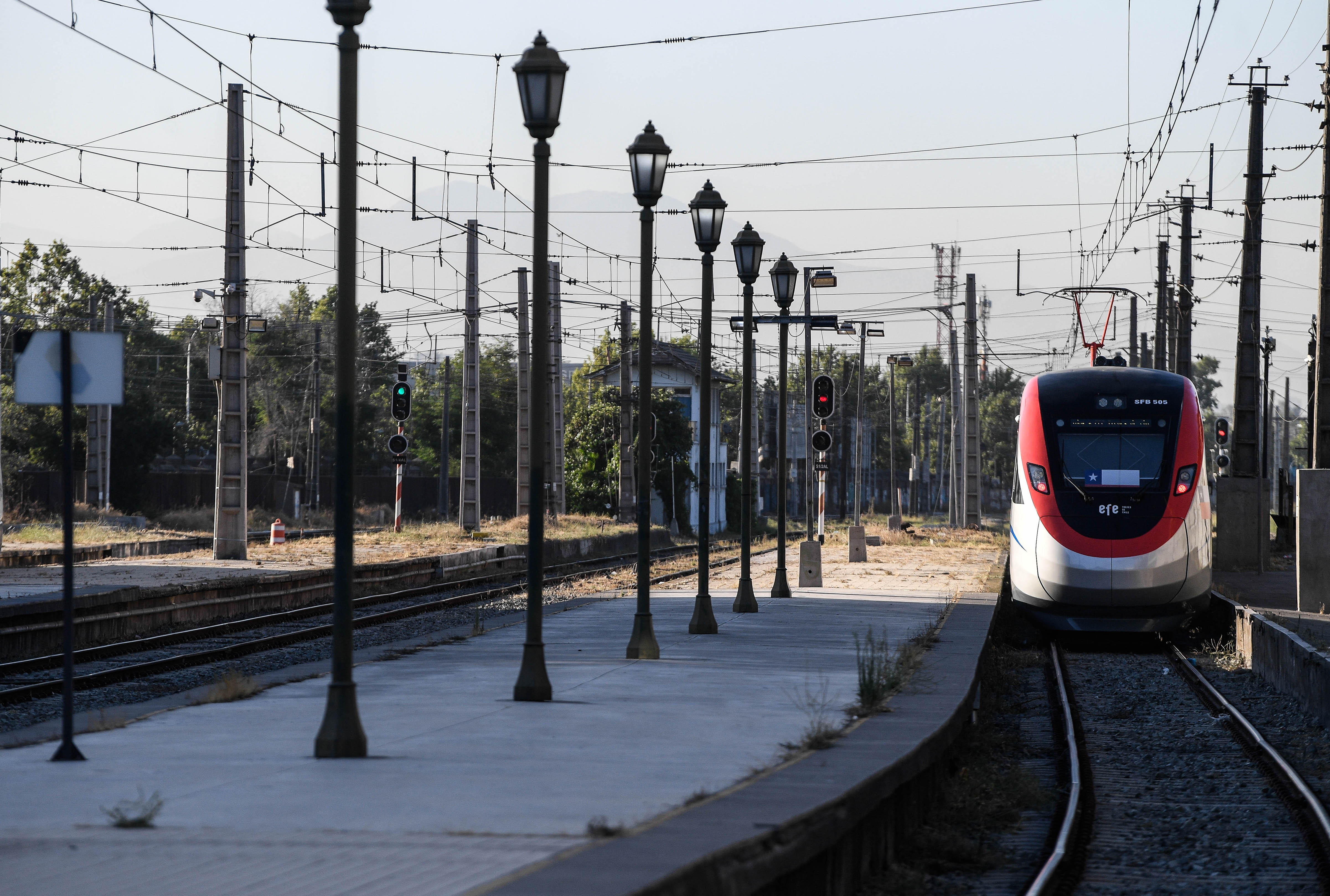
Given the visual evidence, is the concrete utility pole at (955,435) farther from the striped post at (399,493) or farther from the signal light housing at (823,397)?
the signal light housing at (823,397)

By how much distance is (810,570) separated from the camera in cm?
2697

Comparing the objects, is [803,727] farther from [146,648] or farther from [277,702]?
[146,648]

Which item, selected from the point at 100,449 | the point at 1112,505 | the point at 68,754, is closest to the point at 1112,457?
the point at 1112,505

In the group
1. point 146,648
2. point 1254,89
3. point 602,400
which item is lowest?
point 146,648

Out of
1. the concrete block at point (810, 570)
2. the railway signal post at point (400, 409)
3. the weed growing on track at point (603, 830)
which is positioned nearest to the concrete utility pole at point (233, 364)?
the railway signal post at point (400, 409)

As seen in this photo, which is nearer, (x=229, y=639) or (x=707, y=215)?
(x=707, y=215)

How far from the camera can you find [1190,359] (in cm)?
4669

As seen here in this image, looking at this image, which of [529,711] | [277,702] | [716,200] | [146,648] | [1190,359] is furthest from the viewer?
[1190,359]

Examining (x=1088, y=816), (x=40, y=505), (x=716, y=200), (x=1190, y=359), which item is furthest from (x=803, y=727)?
(x=40, y=505)

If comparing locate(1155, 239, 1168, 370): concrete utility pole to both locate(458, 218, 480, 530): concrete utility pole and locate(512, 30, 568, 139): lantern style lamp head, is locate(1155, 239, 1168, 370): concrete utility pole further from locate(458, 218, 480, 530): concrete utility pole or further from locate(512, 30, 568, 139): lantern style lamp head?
locate(512, 30, 568, 139): lantern style lamp head

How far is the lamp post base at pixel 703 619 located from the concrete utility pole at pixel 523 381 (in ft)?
83.5

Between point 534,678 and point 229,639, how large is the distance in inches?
390

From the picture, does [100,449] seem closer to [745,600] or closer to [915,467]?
[745,600]

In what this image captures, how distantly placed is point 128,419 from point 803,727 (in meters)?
53.4
